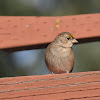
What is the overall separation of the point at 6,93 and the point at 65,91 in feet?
0.76

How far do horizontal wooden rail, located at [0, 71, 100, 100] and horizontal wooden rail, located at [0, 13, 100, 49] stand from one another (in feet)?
1.59

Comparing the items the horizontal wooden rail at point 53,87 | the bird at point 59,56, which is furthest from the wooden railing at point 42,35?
the bird at point 59,56

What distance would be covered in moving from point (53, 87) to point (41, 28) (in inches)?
25.3

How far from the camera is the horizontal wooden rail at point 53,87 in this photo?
1.18 metres

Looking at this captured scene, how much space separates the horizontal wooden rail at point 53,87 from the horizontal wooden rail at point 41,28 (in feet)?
1.59

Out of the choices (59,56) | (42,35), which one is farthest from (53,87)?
(59,56)

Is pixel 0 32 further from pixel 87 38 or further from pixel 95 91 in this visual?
pixel 95 91

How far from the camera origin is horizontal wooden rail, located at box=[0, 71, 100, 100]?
1.18m

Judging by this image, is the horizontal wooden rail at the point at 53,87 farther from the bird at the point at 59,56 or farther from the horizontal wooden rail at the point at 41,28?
the bird at the point at 59,56

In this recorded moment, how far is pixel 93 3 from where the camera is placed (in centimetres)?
415

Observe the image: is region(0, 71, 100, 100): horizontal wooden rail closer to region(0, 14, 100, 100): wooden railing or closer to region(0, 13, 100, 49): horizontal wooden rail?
region(0, 14, 100, 100): wooden railing

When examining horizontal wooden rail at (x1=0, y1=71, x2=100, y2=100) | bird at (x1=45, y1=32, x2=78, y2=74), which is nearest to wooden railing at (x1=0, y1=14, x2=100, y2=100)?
horizontal wooden rail at (x1=0, y1=71, x2=100, y2=100)

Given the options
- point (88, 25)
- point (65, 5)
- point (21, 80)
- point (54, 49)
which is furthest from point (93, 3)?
point (21, 80)

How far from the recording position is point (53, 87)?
3.99 ft
